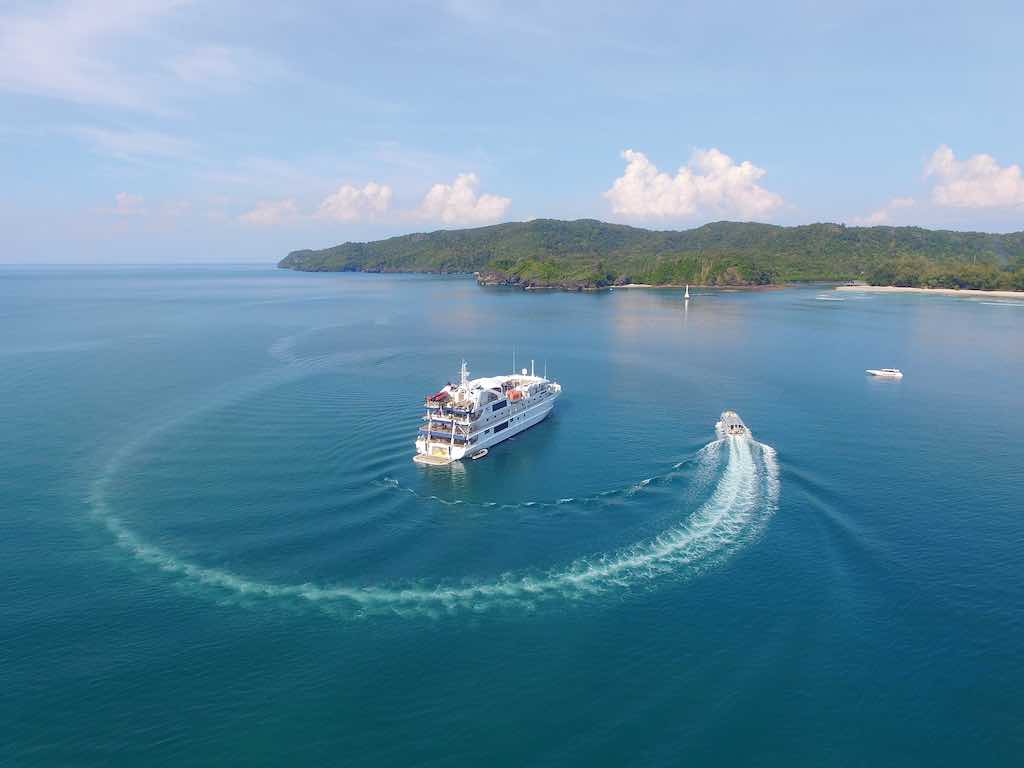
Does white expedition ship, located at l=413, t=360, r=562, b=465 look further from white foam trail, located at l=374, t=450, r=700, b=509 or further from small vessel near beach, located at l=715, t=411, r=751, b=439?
small vessel near beach, located at l=715, t=411, r=751, b=439

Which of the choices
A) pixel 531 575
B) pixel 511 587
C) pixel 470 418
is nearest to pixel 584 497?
pixel 531 575

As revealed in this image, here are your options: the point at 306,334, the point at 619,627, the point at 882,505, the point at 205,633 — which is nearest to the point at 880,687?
the point at 619,627

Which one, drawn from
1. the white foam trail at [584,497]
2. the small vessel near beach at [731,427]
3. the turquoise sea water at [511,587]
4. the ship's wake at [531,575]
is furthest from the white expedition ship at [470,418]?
the ship's wake at [531,575]

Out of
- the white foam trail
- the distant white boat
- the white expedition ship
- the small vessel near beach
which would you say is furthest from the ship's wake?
the distant white boat

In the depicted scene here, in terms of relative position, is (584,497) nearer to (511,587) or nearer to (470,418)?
(511,587)

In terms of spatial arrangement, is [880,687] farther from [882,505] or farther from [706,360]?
[706,360]

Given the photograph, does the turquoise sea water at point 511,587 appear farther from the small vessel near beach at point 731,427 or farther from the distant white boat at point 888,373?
the distant white boat at point 888,373

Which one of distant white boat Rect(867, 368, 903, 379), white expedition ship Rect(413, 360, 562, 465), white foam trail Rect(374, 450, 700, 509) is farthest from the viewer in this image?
distant white boat Rect(867, 368, 903, 379)
